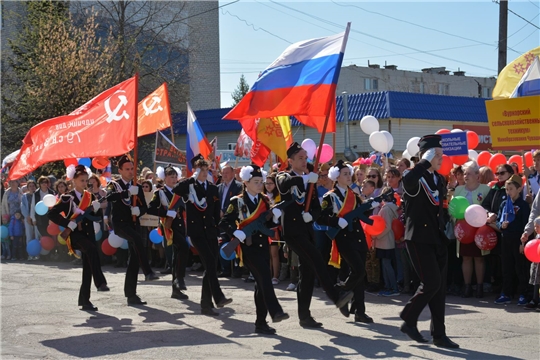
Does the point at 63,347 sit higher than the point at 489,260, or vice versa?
the point at 489,260

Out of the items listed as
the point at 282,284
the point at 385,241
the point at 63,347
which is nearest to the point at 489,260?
the point at 385,241

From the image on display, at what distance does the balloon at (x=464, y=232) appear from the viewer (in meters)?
11.1

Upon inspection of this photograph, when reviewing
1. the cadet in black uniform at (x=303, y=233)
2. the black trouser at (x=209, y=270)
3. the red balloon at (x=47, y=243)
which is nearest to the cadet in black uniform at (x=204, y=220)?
the black trouser at (x=209, y=270)

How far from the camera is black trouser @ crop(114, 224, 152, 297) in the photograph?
10961mm

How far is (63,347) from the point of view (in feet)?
26.5

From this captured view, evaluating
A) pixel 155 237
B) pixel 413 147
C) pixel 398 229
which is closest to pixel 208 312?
pixel 398 229

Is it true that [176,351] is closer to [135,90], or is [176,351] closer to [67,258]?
[135,90]

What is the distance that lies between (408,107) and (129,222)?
21198 millimetres

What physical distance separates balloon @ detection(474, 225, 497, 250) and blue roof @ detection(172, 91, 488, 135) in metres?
19.2

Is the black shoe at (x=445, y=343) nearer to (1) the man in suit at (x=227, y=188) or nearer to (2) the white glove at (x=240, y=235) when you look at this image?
(2) the white glove at (x=240, y=235)

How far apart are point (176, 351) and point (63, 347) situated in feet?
4.09

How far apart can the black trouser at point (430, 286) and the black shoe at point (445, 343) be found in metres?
0.04

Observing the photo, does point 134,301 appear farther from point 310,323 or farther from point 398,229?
point 398,229

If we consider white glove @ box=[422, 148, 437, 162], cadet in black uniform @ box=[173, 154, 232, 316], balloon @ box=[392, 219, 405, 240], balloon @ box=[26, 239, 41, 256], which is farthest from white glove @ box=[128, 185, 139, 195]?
balloon @ box=[26, 239, 41, 256]
